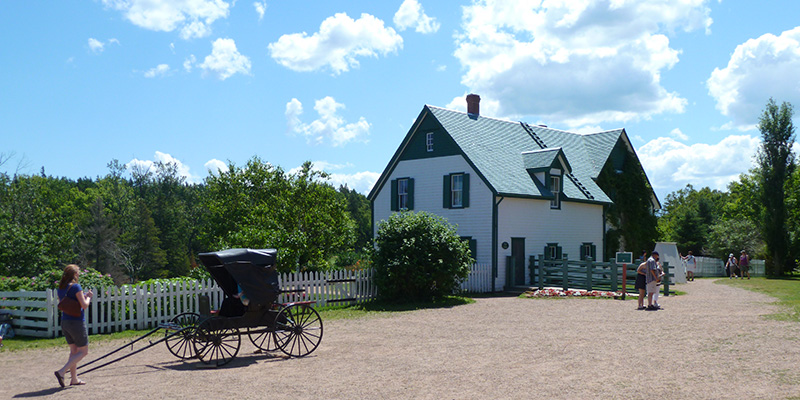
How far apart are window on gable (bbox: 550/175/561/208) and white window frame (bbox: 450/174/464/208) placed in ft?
15.4

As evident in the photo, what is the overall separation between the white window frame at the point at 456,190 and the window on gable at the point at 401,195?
244 centimetres

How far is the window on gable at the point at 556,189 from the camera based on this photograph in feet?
94.7

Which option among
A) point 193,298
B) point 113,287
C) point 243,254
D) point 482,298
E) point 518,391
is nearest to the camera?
point 518,391

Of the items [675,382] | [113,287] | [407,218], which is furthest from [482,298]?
[675,382]

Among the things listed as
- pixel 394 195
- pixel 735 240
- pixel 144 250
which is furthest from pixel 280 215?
pixel 144 250

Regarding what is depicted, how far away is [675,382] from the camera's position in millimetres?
8680

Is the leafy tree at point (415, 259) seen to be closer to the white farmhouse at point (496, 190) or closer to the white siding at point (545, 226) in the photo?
the white farmhouse at point (496, 190)

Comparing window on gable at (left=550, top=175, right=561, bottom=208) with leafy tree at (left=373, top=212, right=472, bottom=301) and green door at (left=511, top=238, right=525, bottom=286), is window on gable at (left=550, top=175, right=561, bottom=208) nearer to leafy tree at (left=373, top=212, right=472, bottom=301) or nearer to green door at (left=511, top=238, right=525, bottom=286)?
green door at (left=511, top=238, right=525, bottom=286)

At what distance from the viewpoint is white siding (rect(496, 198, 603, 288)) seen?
85.3ft

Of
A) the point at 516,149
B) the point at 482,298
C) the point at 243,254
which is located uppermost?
the point at 516,149

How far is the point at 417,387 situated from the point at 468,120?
22240 millimetres

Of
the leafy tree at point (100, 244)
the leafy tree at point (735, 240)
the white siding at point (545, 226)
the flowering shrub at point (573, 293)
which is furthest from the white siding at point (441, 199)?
the leafy tree at point (100, 244)

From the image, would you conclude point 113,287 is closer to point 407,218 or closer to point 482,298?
point 407,218

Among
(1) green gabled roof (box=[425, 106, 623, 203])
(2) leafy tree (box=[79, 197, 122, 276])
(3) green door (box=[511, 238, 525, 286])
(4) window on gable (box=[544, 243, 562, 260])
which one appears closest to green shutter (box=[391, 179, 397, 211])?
(1) green gabled roof (box=[425, 106, 623, 203])
